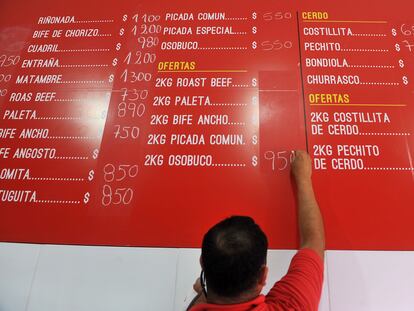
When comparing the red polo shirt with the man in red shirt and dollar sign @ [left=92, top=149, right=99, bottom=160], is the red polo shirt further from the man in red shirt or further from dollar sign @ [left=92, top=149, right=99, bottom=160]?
dollar sign @ [left=92, top=149, right=99, bottom=160]

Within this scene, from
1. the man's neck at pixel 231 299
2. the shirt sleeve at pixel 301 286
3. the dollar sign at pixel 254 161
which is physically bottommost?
the man's neck at pixel 231 299

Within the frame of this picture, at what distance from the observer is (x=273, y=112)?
117 centimetres

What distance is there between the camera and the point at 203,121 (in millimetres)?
1179

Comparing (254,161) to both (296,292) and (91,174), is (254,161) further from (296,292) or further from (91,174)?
(91,174)

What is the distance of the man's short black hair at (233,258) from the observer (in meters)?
0.62

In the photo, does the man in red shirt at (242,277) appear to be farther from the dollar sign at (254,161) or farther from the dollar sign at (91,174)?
the dollar sign at (91,174)

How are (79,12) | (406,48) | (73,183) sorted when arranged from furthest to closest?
(79,12) → (406,48) → (73,183)

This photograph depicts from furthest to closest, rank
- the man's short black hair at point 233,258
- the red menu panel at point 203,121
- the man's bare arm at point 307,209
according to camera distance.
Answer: the red menu panel at point 203,121 < the man's bare arm at point 307,209 < the man's short black hair at point 233,258

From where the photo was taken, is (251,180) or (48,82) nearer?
(251,180)

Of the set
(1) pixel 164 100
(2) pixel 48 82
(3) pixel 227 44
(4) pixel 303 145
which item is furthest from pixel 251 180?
(2) pixel 48 82

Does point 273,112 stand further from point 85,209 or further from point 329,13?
point 85,209

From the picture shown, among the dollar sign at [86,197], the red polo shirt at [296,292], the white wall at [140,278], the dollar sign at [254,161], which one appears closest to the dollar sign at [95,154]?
the dollar sign at [86,197]

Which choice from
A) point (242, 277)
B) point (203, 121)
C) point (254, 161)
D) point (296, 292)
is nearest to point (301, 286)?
point (296, 292)

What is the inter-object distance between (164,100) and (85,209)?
507 mm
